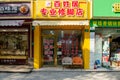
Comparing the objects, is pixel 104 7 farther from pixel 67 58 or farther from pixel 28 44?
pixel 28 44

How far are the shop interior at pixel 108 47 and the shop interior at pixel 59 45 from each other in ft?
4.28

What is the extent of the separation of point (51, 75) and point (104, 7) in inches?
219

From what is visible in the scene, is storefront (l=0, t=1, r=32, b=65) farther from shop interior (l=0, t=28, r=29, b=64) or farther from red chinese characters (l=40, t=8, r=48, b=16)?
red chinese characters (l=40, t=8, r=48, b=16)

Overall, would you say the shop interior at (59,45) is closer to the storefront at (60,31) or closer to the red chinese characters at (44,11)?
the storefront at (60,31)

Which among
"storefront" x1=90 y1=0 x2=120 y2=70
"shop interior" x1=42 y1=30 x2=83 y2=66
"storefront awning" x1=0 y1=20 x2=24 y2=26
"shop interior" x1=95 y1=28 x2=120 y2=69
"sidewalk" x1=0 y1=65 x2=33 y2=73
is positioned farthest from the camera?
"shop interior" x1=42 y1=30 x2=83 y2=66

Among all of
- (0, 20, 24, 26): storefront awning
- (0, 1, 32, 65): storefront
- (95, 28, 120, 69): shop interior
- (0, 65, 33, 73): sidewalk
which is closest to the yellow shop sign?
(0, 1, 32, 65): storefront

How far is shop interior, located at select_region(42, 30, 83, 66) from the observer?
20.8 meters

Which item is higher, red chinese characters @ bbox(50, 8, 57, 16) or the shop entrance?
red chinese characters @ bbox(50, 8, 57, 16)

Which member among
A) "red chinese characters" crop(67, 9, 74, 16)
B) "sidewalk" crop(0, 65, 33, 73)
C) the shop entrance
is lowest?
"sidewalk" crop(0, 65, 33, 73)

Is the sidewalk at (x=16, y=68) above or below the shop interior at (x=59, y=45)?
below

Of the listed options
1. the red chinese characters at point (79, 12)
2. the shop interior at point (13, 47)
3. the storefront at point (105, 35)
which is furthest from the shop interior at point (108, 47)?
the shop interior at point (13, 47)

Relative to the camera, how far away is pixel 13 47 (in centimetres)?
2112

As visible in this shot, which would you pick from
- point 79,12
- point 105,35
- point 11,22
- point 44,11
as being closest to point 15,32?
point 11,22

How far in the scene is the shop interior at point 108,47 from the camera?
2028 centimetres
